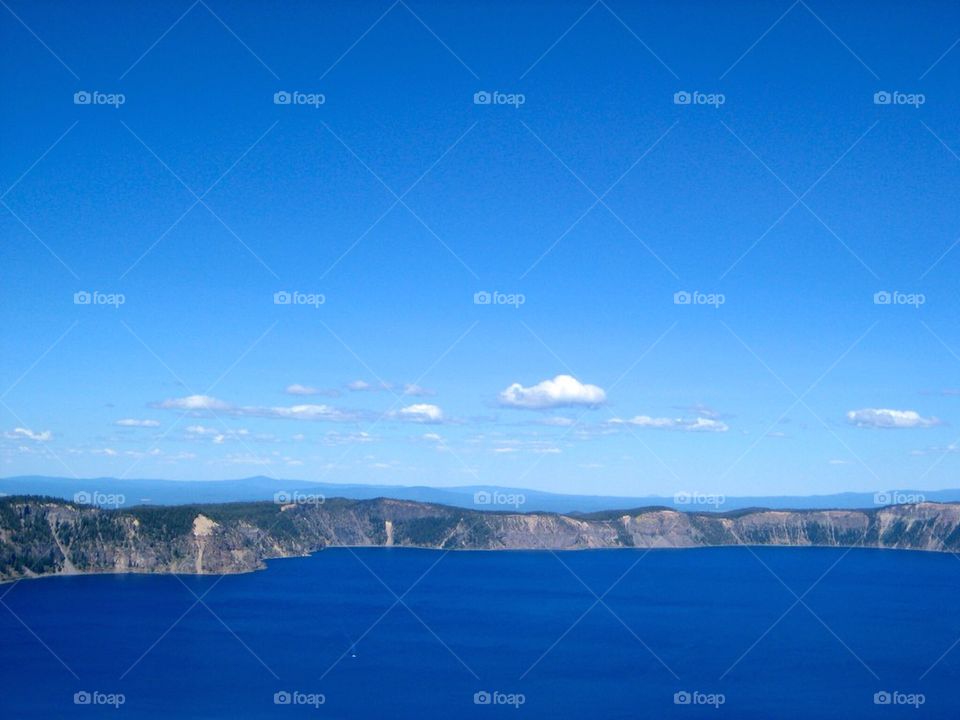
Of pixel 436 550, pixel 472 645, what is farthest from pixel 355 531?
pixel 472 645

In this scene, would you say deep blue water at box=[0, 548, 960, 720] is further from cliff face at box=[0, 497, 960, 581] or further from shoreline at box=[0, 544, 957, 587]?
cliff face at box=[0, 497, 960, 581]

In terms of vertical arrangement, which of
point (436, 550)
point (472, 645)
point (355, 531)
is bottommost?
point (472, 645)

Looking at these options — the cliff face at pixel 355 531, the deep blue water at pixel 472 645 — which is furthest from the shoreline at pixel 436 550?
the deep blue water at pixel 472 645

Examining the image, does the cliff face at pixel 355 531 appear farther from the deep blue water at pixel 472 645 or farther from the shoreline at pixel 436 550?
the deep blue water at pixel 472 645

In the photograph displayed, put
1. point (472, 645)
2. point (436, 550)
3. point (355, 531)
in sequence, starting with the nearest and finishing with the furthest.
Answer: point (472, 645), point (436, 550), point (355, 531)

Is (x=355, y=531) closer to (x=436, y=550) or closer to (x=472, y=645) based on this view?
(x=436, y=550)

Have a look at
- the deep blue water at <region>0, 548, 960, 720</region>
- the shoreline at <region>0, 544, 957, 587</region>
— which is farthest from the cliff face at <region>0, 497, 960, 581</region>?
the deep blue water at <region>0, 548, 960, 720</region>

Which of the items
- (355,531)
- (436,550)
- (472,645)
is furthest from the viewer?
(355,531)
